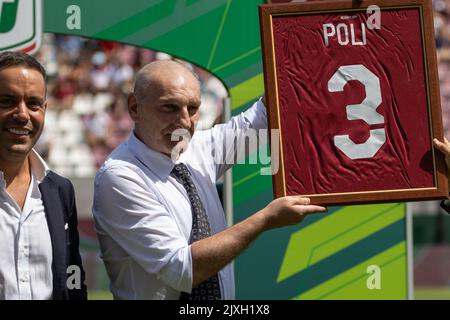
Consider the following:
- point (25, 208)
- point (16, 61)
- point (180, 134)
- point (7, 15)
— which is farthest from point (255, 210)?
point (16, 61)

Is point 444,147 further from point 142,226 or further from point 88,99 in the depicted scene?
point 88,99

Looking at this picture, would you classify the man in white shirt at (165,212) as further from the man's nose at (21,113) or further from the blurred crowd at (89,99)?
the blurred crowd at (89,99)

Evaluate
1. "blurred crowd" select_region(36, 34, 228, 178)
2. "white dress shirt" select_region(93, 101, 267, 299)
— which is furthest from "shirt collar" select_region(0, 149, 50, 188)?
"blurred crowd" select_region(36, 34, 228, 178)

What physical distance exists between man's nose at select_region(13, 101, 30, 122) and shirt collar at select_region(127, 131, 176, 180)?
0.42 metres

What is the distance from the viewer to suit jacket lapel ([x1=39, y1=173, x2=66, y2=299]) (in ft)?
9.83

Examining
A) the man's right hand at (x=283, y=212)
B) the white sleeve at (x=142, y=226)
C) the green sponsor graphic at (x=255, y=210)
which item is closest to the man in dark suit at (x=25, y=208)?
the white sleeve at (x=142, y=226)

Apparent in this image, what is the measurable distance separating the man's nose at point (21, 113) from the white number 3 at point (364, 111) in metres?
1.03

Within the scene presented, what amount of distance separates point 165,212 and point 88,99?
34.4 feet

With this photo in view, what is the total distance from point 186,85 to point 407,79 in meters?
0.78

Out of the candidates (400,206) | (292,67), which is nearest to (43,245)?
(292,67)

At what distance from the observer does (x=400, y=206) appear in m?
4.32

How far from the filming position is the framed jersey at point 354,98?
3.22 meters

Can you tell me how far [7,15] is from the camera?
3920 millimetres

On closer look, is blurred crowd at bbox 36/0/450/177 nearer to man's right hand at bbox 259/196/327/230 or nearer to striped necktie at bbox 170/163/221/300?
striped necktie at bbox 170/163/221/300
